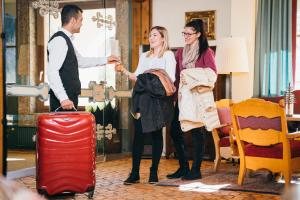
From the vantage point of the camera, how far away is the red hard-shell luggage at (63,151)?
10.0ft

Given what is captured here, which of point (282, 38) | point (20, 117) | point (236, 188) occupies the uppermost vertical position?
point (282, 38)

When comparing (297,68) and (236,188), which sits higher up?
(297,68)

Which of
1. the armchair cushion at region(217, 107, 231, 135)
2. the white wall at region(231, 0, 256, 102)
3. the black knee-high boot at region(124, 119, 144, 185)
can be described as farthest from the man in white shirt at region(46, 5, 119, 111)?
the white wall at region(231, 0, 256, 102)

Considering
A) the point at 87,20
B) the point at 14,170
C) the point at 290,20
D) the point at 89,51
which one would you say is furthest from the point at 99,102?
the point at 290,20

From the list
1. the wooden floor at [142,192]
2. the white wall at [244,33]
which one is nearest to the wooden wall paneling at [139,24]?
the white wall at [244,33]

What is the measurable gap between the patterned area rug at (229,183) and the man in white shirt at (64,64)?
3.77 feet

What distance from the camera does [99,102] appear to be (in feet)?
18.0

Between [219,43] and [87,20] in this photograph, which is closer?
[219,43]

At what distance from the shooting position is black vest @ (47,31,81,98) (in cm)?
325

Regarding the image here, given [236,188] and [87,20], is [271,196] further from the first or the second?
[87,20]

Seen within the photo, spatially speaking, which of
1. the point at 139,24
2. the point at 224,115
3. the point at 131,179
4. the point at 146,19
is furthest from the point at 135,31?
the point at 131,179

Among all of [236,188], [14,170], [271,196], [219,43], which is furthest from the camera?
[219,43]

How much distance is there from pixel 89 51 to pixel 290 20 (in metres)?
2.44

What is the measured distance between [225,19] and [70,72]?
3042 mm
